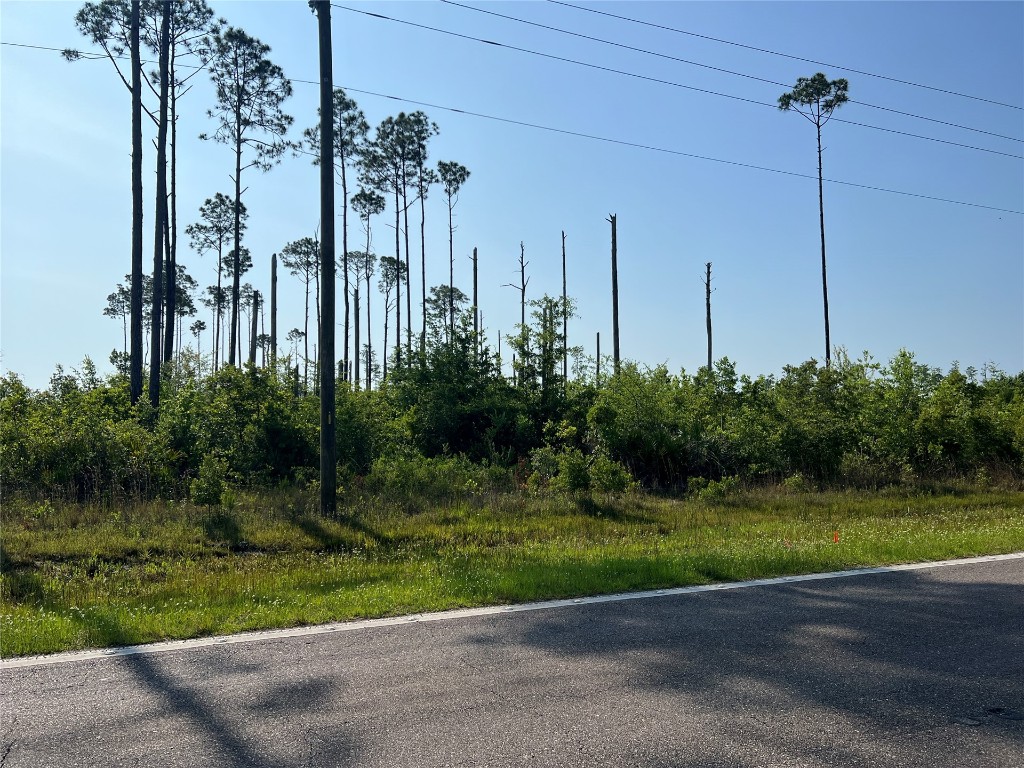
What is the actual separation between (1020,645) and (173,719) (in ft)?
19.9

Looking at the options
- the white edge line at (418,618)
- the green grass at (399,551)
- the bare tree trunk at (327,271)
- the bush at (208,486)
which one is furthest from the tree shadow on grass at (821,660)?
the bush at (208,486)

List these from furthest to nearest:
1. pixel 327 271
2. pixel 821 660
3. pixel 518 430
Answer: pixel 518 430, pixel 327 271, pixel 821 660

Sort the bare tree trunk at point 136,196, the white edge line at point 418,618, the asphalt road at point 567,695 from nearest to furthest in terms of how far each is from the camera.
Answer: the asphalt road at point 567,695, the white edge line at point 418,618, the bare tree trunk at point 136,196

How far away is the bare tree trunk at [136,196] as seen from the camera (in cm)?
2189

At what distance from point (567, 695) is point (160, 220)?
2276cm

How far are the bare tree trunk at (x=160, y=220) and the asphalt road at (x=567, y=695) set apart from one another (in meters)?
18.4

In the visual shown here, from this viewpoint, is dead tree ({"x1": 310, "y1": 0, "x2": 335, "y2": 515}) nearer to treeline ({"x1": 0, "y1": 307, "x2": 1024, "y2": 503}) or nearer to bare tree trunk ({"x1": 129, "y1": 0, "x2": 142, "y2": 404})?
treeline ({"x1": 0, "y1": 307, "x2": 1024, "y2": 503})

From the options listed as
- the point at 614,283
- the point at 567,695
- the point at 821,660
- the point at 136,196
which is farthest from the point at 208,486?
the point at 614,283

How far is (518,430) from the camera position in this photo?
68.3 feet

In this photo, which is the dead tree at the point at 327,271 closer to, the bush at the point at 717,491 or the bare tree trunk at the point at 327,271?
the bare tree trunk at the point at 327,271

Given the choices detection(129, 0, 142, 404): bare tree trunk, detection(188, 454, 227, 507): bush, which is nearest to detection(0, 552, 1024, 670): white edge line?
detection(188, 454, 227, 507): bush

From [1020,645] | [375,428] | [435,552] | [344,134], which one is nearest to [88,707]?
[435,552]

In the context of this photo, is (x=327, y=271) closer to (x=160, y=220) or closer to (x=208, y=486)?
A: (x=208, y=486)

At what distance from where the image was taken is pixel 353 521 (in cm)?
1212
